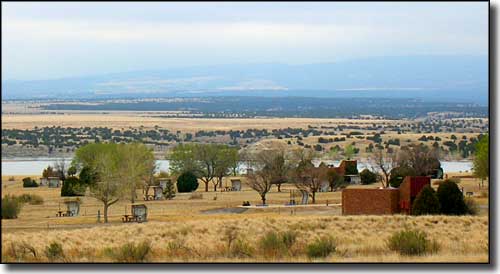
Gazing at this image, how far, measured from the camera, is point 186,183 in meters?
67.3

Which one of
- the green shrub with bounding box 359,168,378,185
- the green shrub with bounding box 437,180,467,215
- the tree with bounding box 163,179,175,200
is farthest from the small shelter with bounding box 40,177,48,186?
the green shrub with bounding box 437,180,467,215

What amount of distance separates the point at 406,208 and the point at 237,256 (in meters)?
19.7

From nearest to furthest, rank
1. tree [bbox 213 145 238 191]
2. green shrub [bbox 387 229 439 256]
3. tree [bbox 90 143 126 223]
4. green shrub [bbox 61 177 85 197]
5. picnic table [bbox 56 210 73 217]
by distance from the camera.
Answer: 1. green shrub [bbox 387 229 439 256]
2. picnic table [bbox 56 210 73 217]
3. tree [bbox 90 143 126 223]
4. green shrub [bbox 61 177 85 197]
5. tree [bbox 213 145 238 191]

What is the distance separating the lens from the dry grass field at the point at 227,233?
2195cm

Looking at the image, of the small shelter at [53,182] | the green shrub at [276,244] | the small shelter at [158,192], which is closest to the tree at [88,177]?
the small shelter at [158,192]

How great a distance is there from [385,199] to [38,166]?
6580 cm

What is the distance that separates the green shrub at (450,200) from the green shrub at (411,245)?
16.0 m

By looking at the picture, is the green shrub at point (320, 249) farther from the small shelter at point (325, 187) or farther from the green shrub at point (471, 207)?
the small shelter at point (325, 187)

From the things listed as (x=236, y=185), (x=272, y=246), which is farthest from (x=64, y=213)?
(x=272, y=246)

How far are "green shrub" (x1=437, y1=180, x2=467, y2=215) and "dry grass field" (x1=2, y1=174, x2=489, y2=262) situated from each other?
2347 millimetres

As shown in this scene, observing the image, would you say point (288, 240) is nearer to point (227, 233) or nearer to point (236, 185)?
point (227, 233)

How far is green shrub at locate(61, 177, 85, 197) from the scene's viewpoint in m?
58.5

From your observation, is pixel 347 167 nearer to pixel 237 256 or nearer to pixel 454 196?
pixel 454 196

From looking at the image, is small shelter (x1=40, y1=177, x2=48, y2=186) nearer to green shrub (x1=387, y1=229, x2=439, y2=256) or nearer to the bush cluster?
the bush cluster
